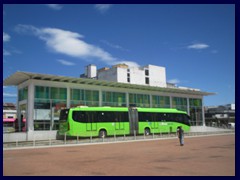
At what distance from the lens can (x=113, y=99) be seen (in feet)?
113

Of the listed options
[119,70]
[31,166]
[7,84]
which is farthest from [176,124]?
[119,70]

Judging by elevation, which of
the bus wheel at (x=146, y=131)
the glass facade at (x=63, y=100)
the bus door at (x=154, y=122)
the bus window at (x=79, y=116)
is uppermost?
the glass facade at (x=63, y=100)

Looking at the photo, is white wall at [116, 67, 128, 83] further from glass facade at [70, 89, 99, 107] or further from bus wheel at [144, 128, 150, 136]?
bus wheel at [144, 128, 150, 136]

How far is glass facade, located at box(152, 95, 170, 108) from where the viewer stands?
3922cm

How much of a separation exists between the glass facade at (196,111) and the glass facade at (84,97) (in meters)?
19.0

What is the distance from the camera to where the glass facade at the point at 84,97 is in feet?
100

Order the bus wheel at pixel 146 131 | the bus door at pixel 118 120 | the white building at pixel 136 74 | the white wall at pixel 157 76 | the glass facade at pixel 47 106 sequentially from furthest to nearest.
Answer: the white wall at pixel 157 76
the white building at pixel 136 74
the bus wheel at pixel 146 131
the bus door at pixel 118 120
the glass facade at pixel 47 106

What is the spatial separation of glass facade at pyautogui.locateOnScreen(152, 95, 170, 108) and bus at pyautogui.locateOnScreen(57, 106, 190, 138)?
17.8 feet

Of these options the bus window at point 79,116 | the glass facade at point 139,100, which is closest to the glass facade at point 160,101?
the glass facade at point 139,100

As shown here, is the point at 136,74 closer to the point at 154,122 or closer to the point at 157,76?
the point at 157,76

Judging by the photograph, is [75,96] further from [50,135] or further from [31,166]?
[31,166]

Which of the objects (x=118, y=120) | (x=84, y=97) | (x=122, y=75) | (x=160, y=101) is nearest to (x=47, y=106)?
(x=84, y=97)

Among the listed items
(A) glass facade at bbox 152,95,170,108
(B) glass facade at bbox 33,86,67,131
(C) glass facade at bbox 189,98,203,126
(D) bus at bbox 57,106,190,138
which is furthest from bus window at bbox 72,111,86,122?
(C) glass facade at bbox 189,98,203,126

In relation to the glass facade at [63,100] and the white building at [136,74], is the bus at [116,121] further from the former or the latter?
the white building at [136,74]
